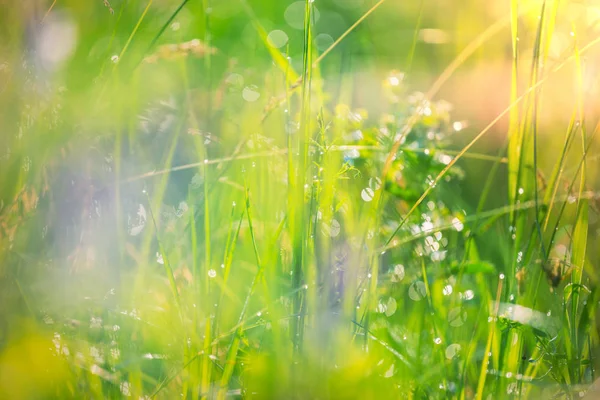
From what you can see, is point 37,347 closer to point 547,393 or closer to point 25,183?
point 25,183

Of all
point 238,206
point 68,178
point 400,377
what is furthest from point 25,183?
point 400,377

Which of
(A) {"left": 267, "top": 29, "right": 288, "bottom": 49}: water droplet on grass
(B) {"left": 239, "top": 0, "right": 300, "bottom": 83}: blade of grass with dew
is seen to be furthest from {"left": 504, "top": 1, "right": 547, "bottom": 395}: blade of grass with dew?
(A) {"left": 267, "top": 29, "right": 288, "bottom": 49}: water droplet on grass

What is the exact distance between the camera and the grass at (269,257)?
2.75 feet

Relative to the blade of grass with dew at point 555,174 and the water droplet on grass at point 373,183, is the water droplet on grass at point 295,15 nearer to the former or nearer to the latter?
the water droplet on grass at point 373,183

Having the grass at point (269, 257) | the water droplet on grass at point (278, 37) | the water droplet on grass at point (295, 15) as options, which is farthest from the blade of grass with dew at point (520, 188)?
the water droplet on grass at point (295, 15)

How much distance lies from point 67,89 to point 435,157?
32.5 inches

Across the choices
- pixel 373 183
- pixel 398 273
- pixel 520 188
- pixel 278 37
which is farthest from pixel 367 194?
pixel 278 37

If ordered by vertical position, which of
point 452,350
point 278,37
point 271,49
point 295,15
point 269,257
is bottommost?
point 452,350

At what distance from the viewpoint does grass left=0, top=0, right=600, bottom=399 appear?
84cm

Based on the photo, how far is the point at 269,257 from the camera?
96 cm

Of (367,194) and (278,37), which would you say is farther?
(278,37)

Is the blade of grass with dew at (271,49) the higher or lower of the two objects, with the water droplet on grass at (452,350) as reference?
higher

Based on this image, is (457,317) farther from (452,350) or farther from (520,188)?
(520,188)

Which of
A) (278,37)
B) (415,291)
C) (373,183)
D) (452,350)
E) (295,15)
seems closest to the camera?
(452,350)
